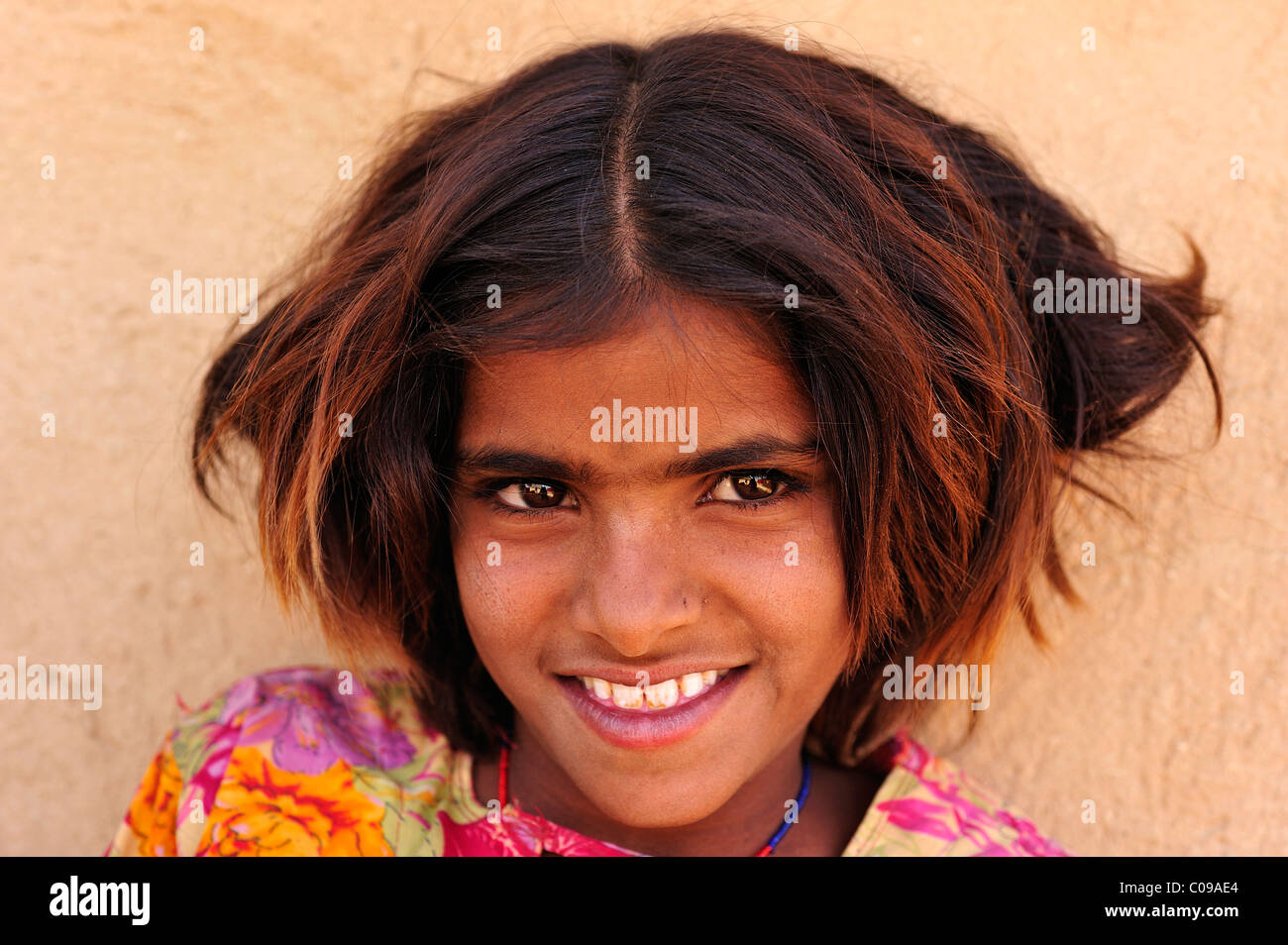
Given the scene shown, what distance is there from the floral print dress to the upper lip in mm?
287

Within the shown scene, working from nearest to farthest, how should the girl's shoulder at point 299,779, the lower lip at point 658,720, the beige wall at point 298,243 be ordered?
the lower lip at point 658,720, the girl's shoulder at point 299,779, the beige wall at point 298,243

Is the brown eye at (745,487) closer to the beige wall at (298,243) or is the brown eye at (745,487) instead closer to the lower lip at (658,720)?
the lower lip at (658,720)

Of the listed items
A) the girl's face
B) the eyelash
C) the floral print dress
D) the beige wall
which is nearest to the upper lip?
the girl's face

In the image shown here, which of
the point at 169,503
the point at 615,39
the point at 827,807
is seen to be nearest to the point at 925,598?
the point at 827,807

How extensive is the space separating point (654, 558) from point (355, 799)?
0.55 meters

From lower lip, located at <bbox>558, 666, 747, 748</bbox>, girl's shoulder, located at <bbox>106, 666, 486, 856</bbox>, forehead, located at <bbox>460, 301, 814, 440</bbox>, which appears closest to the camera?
forehead, located at <bbox>460, 301, 814, 440</bbox>

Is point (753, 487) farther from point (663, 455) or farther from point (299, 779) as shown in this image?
point (299, 779)

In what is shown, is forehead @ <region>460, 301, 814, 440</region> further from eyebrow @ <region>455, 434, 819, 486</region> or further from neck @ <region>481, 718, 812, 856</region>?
neck @ <region>481, 718, 812, 856</region>

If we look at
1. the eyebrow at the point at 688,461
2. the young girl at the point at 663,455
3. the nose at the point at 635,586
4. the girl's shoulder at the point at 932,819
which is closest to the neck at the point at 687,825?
the young girl at the point at 663,455

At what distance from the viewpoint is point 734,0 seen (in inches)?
65.9

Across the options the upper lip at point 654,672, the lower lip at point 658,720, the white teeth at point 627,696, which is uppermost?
the upper lip at point 654,672

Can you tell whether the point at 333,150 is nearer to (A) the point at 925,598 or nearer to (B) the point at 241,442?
(B) the point at 241,442

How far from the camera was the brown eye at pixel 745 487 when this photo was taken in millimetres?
1232

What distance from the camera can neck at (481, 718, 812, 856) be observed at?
144 cm
